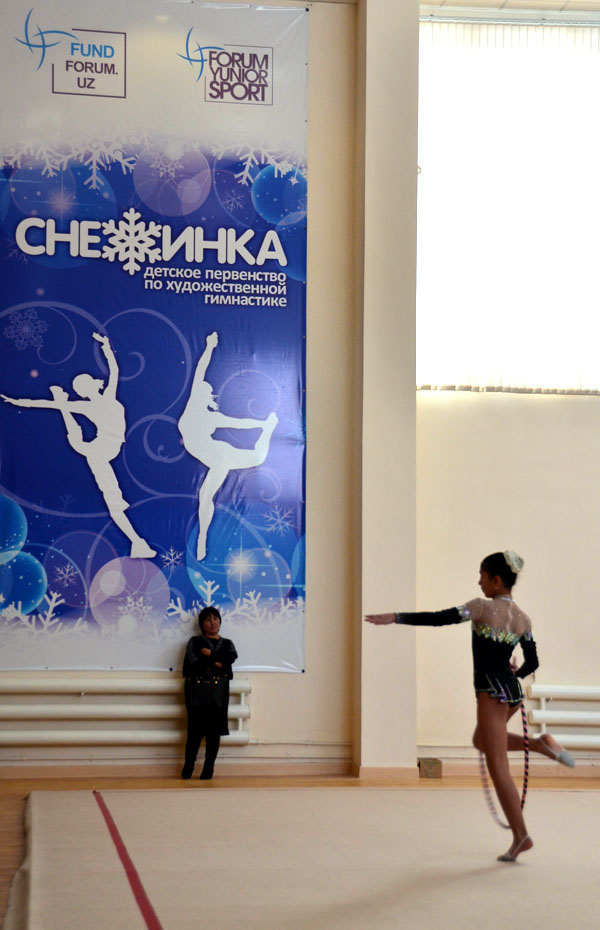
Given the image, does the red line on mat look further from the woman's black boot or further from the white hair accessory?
the white hair accessory

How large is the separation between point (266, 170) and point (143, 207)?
95cm

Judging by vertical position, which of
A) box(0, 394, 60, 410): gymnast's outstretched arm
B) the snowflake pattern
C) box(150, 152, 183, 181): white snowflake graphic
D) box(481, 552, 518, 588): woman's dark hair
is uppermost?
box(150, 152, 183, 181): white snowflake graphic

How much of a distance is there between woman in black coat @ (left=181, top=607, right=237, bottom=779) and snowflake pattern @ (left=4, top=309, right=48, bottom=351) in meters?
2.41

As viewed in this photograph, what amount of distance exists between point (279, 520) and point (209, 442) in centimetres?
75

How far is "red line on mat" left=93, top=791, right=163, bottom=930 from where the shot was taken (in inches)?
139

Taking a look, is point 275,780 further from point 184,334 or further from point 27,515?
point 184,334

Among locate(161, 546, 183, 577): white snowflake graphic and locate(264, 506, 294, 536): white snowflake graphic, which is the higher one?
locate(264, 506, 294, 536): white snowflake graphic

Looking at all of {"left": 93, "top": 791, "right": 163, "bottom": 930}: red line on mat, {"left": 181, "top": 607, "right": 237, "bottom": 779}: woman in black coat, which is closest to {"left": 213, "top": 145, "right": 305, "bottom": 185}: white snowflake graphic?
{"left": 181, "top": 607, "right": 237, "bottom": 779}: woman in black coat

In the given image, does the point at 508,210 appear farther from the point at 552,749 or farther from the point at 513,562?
the point at 552,749

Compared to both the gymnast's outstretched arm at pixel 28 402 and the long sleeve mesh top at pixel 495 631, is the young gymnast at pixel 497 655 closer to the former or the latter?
the long sleeve mesh top at pixel 495 631

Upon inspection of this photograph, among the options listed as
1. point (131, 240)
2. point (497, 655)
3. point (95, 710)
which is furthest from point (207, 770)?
point (131, 240)

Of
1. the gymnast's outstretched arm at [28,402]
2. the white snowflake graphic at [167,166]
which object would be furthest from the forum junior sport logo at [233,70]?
the gymnast's outstretched arm at [28,402]

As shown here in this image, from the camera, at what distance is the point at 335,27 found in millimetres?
7984

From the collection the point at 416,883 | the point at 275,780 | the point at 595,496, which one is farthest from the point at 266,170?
the point at 416,883
